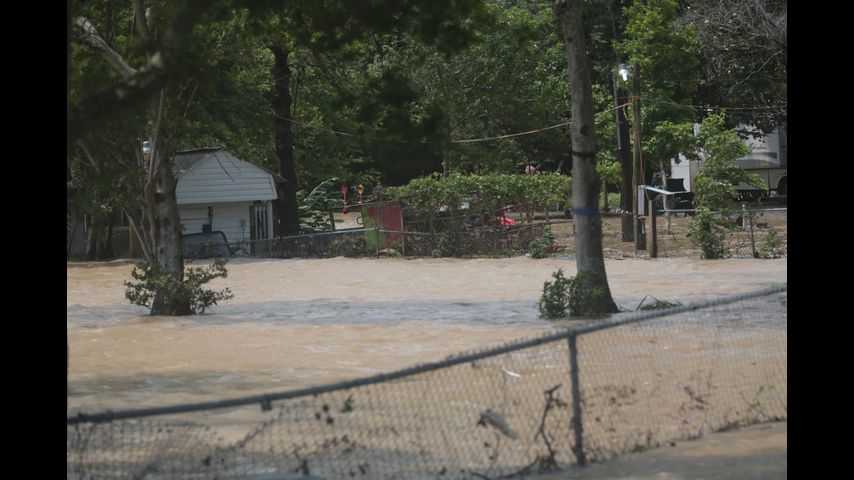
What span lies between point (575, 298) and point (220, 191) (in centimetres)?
2757

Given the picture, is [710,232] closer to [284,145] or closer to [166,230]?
[166,230]

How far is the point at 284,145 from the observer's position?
4522cm

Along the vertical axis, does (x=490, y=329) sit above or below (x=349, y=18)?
below

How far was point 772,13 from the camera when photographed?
3816 cm

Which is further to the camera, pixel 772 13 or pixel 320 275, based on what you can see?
pixel 772 13

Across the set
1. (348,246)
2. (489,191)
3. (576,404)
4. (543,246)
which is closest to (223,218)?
(348,246)

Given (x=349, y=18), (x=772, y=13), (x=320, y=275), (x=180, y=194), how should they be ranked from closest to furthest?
(x=349, y=18) → (x=320, y=275) → (x=772, y=13) → (x=180, y=194)

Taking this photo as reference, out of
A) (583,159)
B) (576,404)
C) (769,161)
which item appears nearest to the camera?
(576,404)

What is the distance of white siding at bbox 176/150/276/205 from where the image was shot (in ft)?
141

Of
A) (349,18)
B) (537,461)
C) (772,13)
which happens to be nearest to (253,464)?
(537,461)

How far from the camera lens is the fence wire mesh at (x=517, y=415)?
23.0 ft

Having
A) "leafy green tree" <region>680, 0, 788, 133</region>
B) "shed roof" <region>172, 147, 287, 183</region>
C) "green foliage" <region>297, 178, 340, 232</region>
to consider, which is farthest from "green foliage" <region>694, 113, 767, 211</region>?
"green foliage" <region>297, 178, 340, 232</region>

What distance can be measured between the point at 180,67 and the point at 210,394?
5.87 metres
